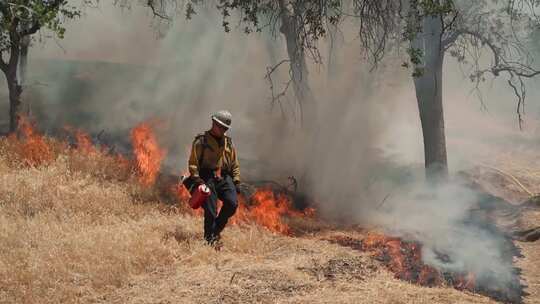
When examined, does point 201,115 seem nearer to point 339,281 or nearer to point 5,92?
point 5,92

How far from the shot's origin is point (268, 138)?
50.1 ft

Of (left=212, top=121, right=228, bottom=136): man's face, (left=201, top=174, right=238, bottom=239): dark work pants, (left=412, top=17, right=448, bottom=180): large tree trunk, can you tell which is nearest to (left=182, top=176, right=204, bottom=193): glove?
(left=201, top=174, right=238, bottom=239): dark work pants

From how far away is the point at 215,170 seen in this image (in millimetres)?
7074

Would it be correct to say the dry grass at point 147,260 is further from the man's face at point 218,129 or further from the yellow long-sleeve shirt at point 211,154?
the man's face at point 218,129

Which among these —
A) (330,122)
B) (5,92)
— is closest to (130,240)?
(330,122)

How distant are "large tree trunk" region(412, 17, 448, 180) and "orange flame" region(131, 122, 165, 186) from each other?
18.4 ft

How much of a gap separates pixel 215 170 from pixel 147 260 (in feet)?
5.06

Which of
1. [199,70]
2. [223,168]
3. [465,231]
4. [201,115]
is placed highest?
[199,70]

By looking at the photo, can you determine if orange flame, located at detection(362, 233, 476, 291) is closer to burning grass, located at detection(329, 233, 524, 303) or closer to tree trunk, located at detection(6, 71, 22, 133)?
burning grass, located at detection(329, 233, 524, 303)

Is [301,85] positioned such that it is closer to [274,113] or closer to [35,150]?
[274,113]

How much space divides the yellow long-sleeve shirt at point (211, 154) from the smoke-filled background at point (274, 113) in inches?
127

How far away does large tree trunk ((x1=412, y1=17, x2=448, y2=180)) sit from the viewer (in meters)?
10.9

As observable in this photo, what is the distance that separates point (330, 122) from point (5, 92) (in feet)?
37.0

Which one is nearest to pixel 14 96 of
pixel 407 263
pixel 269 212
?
pixel 269 212
